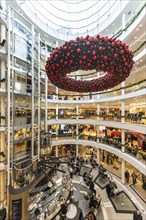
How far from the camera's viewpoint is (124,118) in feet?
50.3

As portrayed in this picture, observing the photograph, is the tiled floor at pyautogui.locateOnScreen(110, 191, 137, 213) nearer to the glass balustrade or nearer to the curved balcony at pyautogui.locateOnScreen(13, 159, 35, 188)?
the glass balustrade

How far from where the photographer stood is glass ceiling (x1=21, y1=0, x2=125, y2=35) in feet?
65.2

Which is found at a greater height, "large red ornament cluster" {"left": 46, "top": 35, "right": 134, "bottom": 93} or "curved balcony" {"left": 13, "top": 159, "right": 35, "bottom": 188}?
"large red ornament cluster" {"left": 46, "top": 35, "right": 134, "bottom": 93}

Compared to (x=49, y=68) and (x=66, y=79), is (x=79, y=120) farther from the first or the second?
(x=49, y=68)

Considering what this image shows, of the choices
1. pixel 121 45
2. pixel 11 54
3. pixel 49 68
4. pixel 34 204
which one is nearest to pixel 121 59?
pixel 121 45

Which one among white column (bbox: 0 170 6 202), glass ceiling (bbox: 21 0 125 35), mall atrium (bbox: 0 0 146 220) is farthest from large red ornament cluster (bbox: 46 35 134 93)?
glass ceiling (bbox: 21 0 125 35)

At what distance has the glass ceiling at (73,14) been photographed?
19.9 metres

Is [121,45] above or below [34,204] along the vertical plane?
above

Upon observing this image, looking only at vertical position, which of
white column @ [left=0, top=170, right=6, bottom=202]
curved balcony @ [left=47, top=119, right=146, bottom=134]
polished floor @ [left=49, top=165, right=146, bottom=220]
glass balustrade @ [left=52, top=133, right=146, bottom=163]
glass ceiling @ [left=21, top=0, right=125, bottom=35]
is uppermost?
glass ceiling @ [left=21, top=0, right=125, bottom=35]

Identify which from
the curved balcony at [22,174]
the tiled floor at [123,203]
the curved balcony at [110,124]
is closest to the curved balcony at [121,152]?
the curved balcony at [110,124]

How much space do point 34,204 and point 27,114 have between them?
16.1 feet

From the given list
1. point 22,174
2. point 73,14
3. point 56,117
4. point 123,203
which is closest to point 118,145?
point 123,203

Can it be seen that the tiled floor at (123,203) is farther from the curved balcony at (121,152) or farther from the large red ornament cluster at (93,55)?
the large red ornament cluster at (93,55)

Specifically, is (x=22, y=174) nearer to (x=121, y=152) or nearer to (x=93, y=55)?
(x=93, y=55)
